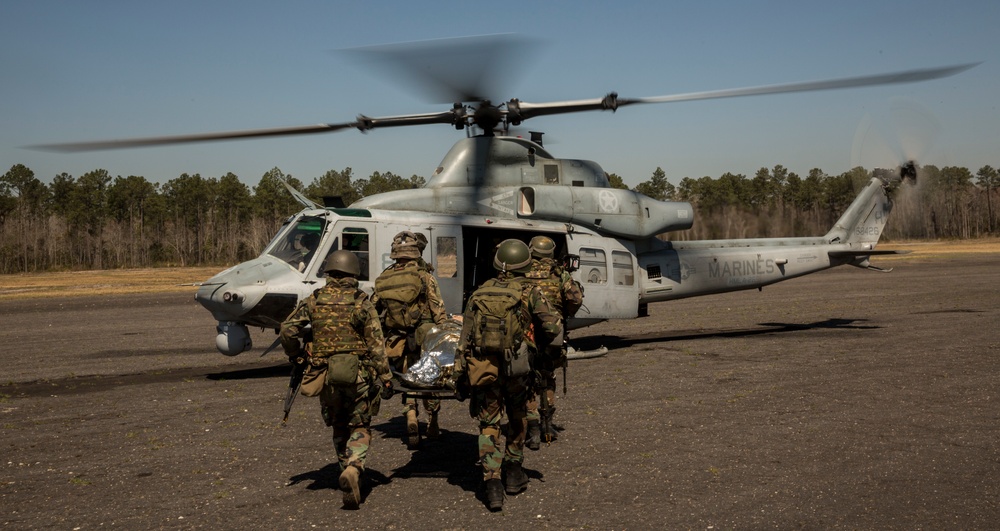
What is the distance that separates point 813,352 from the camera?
1373 centimetres

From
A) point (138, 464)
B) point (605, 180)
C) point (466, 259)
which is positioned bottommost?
point (138, 464)

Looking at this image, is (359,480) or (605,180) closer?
(359,480)

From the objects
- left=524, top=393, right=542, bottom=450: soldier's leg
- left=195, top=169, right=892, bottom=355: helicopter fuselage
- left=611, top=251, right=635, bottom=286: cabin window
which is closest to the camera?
left=524, top=393, right=542, bottom=450: soldier's leg

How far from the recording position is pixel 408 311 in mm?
7965

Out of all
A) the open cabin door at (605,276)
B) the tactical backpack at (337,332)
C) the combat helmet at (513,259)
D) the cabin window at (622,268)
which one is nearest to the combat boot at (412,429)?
the tactical backpack at (337,332)

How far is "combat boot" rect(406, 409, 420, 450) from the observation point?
7945 mm

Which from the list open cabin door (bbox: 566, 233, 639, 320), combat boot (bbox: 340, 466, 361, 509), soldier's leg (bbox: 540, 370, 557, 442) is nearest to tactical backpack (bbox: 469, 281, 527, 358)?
combat boot (bbox: 340, 466, 361, 509)

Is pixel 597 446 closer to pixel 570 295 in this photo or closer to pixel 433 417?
pixel 570 295

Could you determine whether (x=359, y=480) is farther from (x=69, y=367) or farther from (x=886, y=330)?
(x=886, y=330)

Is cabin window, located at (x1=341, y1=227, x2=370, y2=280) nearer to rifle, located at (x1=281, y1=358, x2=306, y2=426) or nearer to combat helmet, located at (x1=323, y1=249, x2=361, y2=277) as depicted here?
rifle, located at (x1=281, y1=358, x2=306, y2=426)

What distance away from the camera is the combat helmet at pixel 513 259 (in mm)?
6767

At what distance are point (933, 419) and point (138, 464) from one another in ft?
27.2

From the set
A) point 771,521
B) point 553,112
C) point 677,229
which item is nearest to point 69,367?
point 553,112

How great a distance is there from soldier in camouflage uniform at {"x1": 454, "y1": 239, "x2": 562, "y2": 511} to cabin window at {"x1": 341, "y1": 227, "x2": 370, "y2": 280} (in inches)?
227
